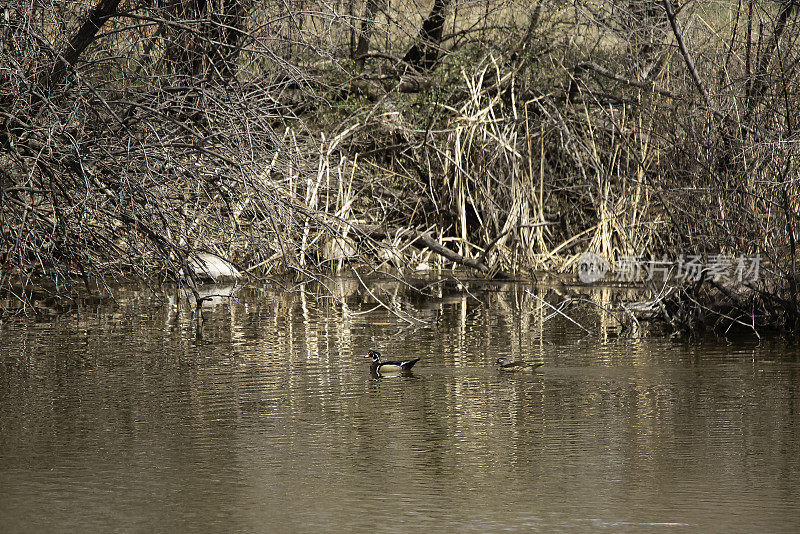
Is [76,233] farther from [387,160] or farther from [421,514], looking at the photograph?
[387,160]

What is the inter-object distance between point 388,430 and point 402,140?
9.83 metres

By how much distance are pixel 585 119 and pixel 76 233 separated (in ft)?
27.5

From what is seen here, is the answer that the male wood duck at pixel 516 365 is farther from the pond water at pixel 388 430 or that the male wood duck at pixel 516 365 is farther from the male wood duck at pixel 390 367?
the male wood duck at pixel 390 367

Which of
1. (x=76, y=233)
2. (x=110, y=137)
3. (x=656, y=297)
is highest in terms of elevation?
(x=110, y=137)

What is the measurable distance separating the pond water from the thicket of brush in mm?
821

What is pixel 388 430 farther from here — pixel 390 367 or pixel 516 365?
pixel 516 365

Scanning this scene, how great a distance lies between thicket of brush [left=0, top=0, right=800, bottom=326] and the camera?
26.1ft

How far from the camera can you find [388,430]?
650 centimetres

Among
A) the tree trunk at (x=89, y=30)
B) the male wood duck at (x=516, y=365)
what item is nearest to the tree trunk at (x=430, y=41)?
the tree trunk at (x=89, y=30)

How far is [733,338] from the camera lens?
9680 mm

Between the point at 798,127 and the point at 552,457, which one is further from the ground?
the point at 798,127

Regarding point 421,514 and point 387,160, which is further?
point 387,160

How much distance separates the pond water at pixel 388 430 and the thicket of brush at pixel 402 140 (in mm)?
821

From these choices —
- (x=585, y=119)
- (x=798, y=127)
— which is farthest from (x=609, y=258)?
(x=798, y=127)
